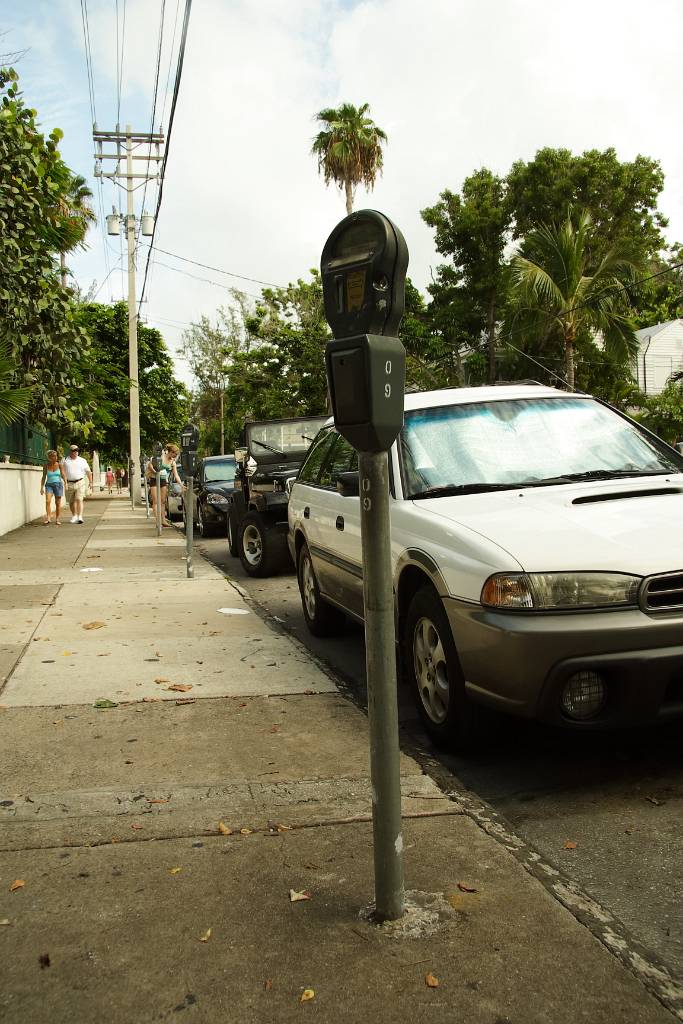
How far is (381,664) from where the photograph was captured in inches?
99.6

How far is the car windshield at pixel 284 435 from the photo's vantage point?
11922mm

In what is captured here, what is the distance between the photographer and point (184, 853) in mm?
3154

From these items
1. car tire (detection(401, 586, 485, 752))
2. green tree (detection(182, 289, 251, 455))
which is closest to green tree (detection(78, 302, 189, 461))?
green tree (detection(182, 289, 251, 455))

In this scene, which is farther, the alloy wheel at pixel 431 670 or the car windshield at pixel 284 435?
the car windshield at pixel 284 435

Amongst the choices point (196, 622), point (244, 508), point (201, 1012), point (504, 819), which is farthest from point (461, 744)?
point (244, 508)

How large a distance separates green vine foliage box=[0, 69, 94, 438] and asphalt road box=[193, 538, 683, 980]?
11.4 meters

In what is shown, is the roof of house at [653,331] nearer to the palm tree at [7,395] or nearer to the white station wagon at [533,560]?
the palm tree at [7,395]

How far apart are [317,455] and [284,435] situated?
5330 millimetres

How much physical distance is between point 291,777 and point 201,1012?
163 cm

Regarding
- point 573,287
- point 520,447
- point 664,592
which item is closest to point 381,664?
point 664,592

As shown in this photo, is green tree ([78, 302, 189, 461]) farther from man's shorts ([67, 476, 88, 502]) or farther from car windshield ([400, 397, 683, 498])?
car windshield ([400, 397, 683, 498])

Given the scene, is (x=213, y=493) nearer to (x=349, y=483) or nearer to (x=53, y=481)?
(x=53, y=481)

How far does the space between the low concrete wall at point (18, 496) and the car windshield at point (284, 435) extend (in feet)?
22.3

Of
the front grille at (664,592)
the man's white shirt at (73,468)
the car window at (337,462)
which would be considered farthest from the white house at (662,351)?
the front grille at (664,592)
